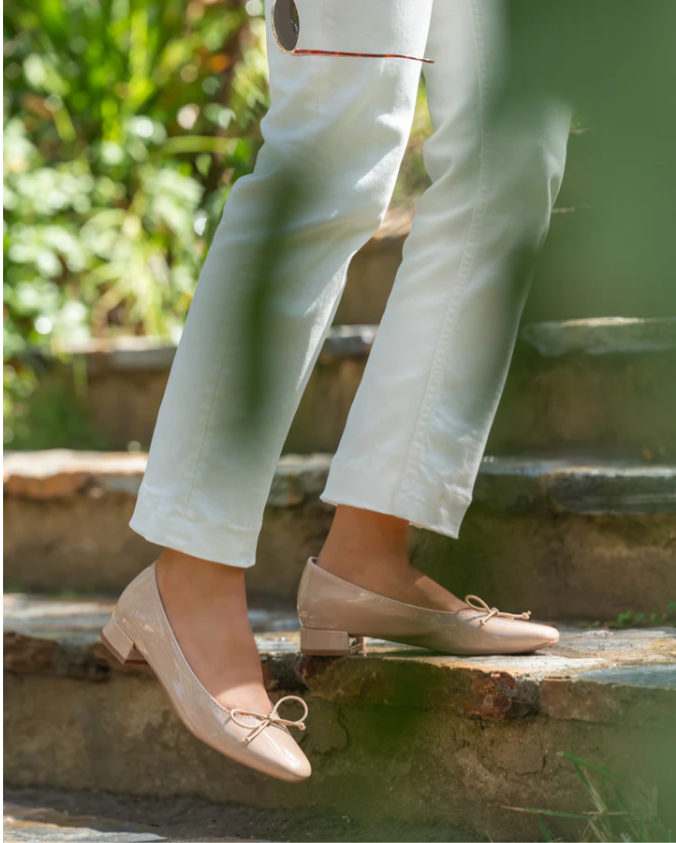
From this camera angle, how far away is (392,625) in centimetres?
99

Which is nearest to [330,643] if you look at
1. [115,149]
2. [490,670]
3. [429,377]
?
[490,670]

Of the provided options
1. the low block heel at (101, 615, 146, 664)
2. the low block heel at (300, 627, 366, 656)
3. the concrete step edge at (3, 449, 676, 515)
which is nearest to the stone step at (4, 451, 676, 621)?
the concrete step edge at (3, 449, 676, 515)

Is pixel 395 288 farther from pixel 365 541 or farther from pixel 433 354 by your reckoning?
pixel 365 541

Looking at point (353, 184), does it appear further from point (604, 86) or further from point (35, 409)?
point (35, 409)

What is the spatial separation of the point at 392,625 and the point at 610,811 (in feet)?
0.90

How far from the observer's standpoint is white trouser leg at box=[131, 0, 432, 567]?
724 millimetres

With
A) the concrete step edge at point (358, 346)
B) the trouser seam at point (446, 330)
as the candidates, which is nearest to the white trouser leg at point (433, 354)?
the trouser seam at point (446, 330)

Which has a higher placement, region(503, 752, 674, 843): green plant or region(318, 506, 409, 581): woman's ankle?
region(318, 506, 409, 581): woman's ankle

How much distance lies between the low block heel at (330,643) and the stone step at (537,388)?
27cm

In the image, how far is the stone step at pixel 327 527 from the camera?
118cm

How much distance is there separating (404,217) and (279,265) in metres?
1.49

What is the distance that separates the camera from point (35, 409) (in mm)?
1997

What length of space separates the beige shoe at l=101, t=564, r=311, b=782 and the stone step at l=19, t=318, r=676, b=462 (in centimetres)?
35

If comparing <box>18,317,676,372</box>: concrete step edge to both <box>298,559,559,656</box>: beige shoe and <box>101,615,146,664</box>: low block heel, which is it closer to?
<box>298,559,559,656</box>: beige shoe
